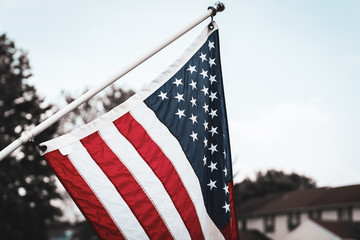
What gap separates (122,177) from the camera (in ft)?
13.4

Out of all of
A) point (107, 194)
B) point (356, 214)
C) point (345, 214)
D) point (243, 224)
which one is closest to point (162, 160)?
point (107, 194)

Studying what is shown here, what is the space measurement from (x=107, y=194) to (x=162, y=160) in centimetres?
69

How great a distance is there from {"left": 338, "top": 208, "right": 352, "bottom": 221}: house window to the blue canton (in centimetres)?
3233

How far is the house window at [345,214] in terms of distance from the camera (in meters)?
33.0

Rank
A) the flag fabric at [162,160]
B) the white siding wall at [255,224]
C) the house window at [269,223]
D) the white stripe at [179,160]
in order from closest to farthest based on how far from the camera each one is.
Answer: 1. the flag fabric at [162,160]
2. the white stripe at [179,160]
3. the house window at [269,223]
4. the white siding wall at [255,224]

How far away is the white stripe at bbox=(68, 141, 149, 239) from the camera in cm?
392

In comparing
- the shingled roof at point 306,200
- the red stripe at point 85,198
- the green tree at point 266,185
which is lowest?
the red stripe at point 85,198

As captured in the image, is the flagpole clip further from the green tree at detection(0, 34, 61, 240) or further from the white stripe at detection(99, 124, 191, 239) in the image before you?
the green tree at detection(0, 34, 61, 240)

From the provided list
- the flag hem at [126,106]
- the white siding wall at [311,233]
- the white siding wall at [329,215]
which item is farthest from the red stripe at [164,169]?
the white siding wall at [329,215]

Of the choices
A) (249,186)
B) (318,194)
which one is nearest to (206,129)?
(318,194)

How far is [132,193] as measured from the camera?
4.10 meters

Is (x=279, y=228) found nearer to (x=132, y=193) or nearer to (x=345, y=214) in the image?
(x=345, y=214)

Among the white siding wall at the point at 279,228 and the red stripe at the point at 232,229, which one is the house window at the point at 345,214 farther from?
the red stripe at the point at 232,229

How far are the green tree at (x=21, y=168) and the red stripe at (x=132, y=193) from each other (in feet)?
77.2
